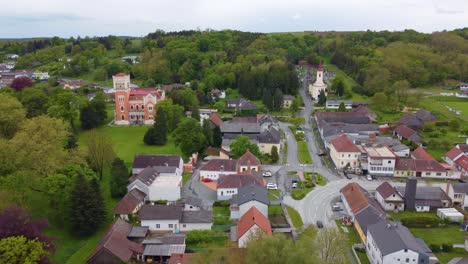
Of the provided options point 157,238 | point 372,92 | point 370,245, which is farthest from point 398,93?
point 157,238

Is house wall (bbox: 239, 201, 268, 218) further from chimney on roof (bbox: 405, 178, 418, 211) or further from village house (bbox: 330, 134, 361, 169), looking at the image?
village house (bbox: 330, 134, 361, 169)

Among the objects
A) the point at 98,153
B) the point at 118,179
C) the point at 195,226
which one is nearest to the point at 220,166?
the point at 118,179

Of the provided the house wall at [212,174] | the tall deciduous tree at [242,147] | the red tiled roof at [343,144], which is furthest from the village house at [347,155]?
the house wall at [212,174]

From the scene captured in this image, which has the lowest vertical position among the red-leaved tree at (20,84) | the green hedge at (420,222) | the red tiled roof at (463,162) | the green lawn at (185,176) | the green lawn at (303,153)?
the green hedge at (420,222)

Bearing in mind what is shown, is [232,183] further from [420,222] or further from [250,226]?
[420,222]

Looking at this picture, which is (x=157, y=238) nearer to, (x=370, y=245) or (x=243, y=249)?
(x=243, y=249)

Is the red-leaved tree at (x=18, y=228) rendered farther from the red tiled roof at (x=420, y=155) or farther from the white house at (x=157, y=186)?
the red tiled roof at (x=420, y=155)
